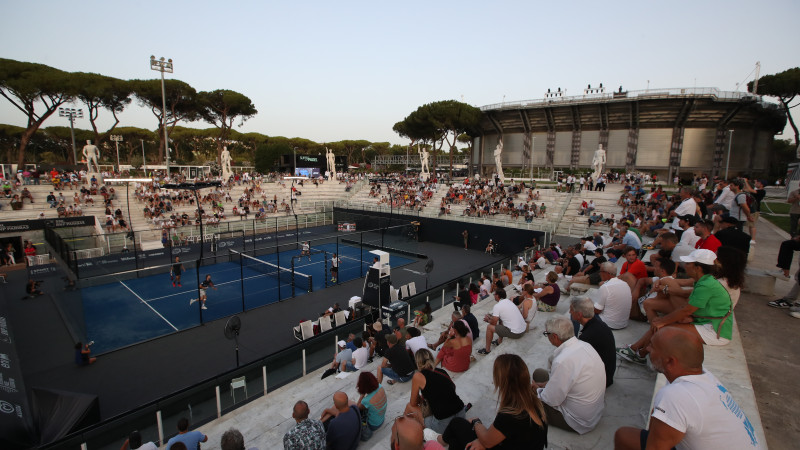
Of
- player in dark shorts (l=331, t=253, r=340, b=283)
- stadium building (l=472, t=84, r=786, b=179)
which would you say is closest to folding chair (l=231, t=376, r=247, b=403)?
player in dark shorts (l=331, t=253, r=340, b=283)

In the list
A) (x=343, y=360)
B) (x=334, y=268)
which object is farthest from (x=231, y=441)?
(x=334, y=268)

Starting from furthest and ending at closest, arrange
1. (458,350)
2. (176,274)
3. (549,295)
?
(176,274) → (549,295) → (458,350)

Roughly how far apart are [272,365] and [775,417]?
8.72 metres

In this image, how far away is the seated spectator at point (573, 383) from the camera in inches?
141

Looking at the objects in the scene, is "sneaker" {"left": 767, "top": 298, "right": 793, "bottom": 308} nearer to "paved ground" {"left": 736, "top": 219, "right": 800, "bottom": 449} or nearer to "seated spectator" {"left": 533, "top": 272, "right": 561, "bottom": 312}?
"paved ground" {"left": 736, "top": 219, "right": 800, "bottom": 449}

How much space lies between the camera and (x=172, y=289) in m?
17.7

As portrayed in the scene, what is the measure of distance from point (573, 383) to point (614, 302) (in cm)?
282

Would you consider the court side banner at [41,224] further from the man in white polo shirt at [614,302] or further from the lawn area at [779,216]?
the lawn area at [779,216]

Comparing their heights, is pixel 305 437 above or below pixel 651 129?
below

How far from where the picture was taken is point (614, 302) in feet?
19.1

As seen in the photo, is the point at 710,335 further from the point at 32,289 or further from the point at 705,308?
the point at 32,289

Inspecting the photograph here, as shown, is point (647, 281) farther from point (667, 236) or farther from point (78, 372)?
point (78, 372)

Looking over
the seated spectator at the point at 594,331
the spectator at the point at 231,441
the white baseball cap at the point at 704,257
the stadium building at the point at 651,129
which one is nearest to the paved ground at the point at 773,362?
the seated spectator at the point at 594,331

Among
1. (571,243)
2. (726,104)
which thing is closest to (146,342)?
(571,243)
